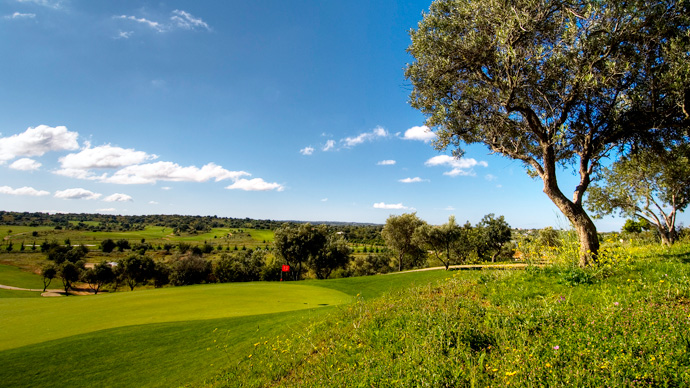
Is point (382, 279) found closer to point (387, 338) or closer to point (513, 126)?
point (513, 126)

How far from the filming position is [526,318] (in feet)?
16.5

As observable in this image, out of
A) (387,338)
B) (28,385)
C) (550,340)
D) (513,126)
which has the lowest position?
(28,385)

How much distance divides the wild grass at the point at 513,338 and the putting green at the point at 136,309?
27.6ft

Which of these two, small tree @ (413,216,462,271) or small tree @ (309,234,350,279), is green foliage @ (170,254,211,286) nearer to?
small tree @ (309,234,350,279)

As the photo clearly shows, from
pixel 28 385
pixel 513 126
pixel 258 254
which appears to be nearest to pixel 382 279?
pixel 513 126

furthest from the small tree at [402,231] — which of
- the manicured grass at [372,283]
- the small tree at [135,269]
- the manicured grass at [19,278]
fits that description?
the manicured grass at [19,278]

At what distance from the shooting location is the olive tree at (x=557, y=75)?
826cm

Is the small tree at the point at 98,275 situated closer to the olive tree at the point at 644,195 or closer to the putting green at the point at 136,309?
the putting green at the point at 136,309

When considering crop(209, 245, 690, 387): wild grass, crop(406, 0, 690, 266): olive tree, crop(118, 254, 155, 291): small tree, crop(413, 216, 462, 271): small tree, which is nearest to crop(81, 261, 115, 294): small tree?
crop(118, 254, 155, 291): small tree

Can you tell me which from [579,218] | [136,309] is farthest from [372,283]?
[579,218]

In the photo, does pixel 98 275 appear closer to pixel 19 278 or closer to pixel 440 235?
pixel 19 278

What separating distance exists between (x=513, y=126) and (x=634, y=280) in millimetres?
6188

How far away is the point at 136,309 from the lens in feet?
51.5

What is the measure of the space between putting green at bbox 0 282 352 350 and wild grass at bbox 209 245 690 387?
841cm
